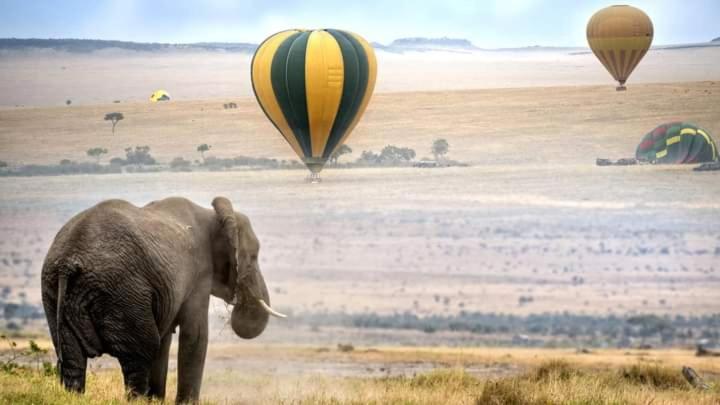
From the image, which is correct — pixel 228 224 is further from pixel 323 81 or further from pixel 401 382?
pixel 323 81

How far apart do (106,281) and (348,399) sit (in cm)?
289

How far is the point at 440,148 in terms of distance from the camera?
360ft

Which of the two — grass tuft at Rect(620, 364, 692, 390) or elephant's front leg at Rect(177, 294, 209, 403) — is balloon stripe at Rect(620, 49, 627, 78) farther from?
elephant's front leg at Rect(177, 294, 209, 403)

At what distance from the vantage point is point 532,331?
138 ft

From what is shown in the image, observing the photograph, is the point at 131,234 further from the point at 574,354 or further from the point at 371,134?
the point at 371,134

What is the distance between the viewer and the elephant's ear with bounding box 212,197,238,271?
592 inches

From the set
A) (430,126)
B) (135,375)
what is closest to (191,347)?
(135,375)

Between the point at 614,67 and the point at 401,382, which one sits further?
the point at 614,67

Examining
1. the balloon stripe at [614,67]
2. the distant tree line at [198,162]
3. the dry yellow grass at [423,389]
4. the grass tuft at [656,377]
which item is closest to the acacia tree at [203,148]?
the distant tree line at [198,162]

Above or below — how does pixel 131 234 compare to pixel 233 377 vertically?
above

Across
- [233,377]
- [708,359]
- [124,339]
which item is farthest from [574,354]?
[124,339]

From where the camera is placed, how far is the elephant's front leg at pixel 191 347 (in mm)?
14820

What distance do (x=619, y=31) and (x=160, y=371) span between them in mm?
77783

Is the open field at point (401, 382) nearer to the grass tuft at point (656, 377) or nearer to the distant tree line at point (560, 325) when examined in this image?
the grass tuft at point (656, 377)
